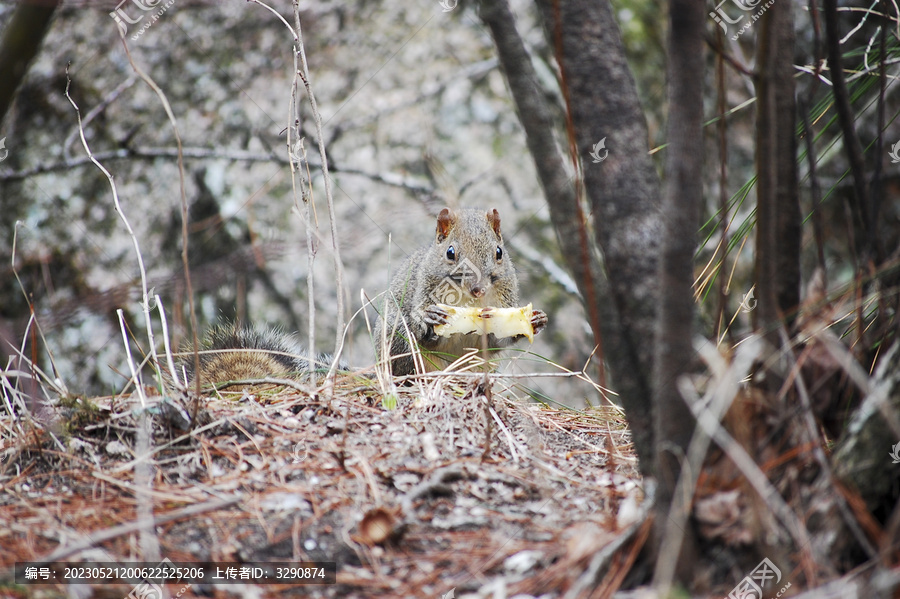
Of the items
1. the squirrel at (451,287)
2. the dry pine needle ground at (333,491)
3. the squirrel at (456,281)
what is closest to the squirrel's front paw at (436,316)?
the squirrel at (451,287)

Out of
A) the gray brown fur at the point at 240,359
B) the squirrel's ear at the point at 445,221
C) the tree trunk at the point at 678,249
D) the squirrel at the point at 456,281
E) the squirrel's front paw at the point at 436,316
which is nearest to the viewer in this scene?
the tree trunk at the point at 678,249

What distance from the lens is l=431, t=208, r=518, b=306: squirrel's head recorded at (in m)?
3.26

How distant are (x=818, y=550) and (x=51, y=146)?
14.2 feet

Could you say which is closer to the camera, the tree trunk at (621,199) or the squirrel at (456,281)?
the tree trunk at (621,199)

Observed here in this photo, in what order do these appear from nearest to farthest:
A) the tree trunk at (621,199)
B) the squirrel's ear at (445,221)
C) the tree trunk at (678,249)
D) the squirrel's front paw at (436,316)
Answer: the tree trunk at (678,249)
the tree trunk at (621,199)
the squirrel's front paw at (436,316)
the squirrel's ear at (445,221)

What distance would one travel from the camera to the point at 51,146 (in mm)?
4043

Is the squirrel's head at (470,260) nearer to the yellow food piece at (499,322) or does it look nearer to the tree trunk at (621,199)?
the yellow food piece at (499,322)

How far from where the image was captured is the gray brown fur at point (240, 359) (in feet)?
8.23

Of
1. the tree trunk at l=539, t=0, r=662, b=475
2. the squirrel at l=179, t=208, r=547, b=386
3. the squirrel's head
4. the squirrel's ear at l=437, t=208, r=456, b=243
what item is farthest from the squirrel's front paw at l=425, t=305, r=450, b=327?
the tree trunk at l=539, t=0, r=662, b=475

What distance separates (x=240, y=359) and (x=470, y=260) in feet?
3.90

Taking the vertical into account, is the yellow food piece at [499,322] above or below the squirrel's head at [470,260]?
below

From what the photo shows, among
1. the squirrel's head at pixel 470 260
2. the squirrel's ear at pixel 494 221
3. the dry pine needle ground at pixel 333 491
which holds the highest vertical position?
the squirrel's ear at pixel 494 221

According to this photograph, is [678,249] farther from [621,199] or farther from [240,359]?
[240,359]

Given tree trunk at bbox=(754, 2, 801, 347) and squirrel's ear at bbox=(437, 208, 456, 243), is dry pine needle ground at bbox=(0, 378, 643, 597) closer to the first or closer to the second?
tree trunk at bbox=(754, 2, 801, 347)
